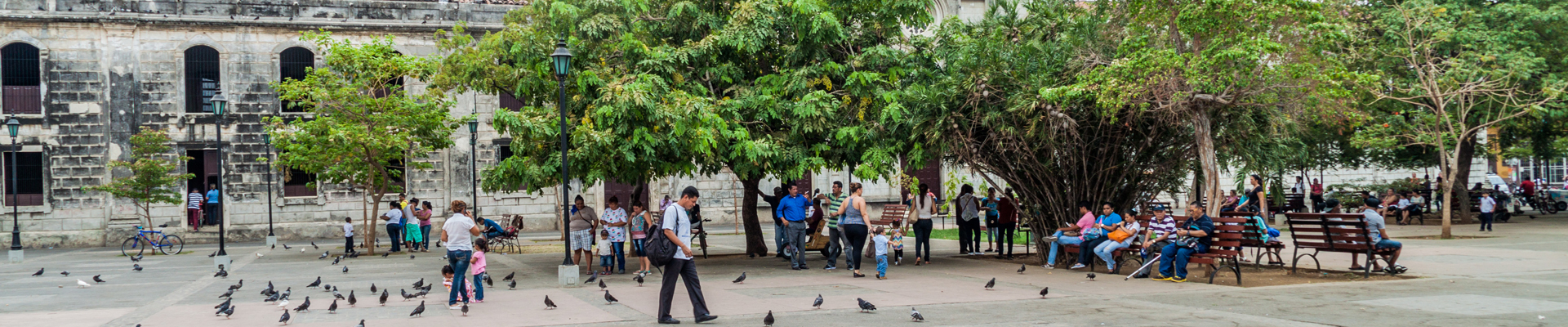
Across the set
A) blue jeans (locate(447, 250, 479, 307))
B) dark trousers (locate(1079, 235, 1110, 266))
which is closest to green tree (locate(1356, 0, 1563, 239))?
dark trousers (locate(1079, 235, 1110, 266))

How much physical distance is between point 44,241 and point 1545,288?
105 feet

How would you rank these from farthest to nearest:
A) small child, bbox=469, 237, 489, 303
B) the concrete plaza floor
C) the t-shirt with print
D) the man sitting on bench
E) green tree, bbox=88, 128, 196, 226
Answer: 1. green tree, bbox=88, 128, 196, 226
2. the t-shirt with print
3. the man sitting on bench
4. small child, bbox=469, 237, 489, 303
5. the concrete plaza floor

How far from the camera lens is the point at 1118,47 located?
1361cm

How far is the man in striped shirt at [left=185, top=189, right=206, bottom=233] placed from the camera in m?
28.0

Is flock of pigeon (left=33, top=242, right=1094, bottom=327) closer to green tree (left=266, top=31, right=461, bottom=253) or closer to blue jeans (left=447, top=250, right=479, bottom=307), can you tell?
blue jeans (left=447, top=250, right=479, bottom=307)

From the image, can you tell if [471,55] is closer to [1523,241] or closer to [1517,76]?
[1523,241]

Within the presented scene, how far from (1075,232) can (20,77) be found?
27.3 m

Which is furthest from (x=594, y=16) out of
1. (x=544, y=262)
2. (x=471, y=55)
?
(x=544, y=262)

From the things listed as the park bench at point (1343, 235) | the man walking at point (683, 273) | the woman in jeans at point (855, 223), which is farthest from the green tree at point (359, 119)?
the park bench at point (1343, 235)

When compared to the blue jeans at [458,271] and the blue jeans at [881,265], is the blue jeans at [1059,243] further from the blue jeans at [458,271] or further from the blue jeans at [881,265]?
the blue jeans at [458,271]

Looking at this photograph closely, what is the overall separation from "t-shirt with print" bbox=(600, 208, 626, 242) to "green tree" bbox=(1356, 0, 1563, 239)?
14.7 metres

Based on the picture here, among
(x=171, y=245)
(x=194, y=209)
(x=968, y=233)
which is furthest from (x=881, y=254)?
(x=194, y=209)

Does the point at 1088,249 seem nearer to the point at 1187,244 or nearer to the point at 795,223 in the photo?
the point at 1187,244

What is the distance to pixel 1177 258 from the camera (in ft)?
40.7
